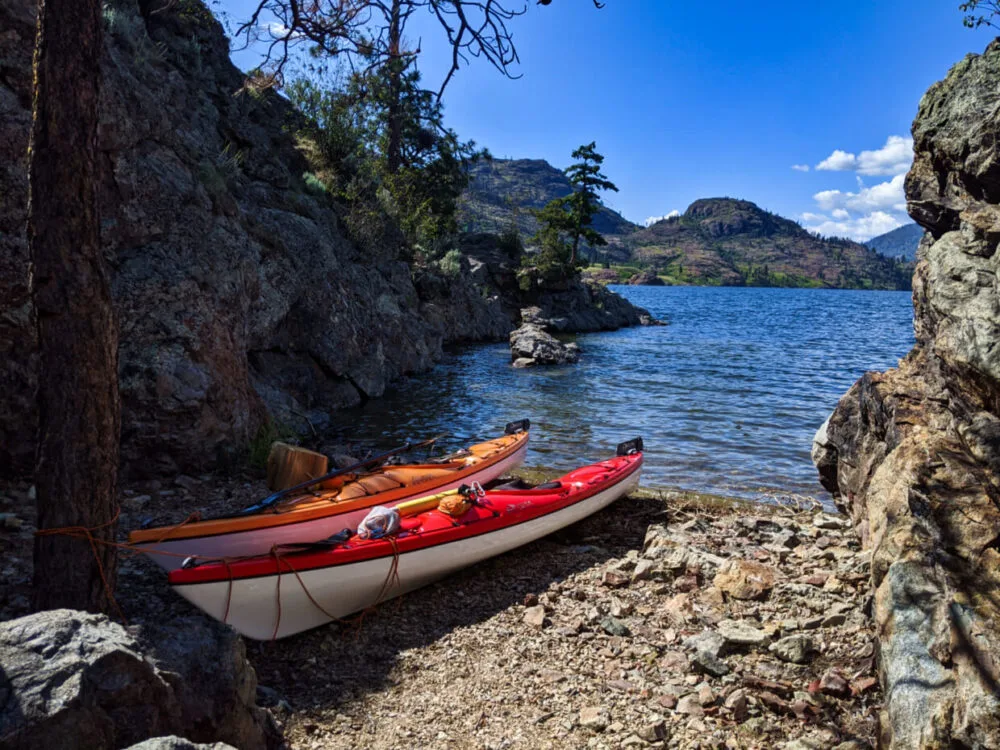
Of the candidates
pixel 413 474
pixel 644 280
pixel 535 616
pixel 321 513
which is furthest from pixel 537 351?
pixel 644 280

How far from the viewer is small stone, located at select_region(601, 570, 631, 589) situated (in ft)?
19.8

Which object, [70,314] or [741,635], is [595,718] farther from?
[70,314]

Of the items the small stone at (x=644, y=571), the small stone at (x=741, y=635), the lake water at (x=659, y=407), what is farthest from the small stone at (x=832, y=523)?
the small stone at (x=741, y=635)

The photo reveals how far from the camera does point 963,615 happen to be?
11.8 ft

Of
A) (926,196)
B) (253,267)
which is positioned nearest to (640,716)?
(926,196)

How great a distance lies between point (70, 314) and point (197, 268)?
613cm

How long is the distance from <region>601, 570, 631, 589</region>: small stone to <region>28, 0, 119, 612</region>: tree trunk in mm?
4137

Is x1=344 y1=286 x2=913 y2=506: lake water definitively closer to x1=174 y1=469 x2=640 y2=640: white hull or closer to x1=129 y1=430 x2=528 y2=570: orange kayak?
x1=129 y1=430 x2=528 y2=570: orange kayak

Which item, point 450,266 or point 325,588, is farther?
point 450,266

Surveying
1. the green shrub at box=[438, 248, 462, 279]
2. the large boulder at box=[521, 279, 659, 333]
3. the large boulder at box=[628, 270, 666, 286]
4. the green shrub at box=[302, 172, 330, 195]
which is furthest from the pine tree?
the large boulder at box=[628, 270, 666, 286]

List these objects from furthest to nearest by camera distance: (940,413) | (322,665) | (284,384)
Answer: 1. (284,384)
2. (940,413)
3. (322,665)

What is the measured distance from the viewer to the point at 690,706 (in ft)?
13.6

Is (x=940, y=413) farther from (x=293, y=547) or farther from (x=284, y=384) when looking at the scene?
(x=284, y=384)

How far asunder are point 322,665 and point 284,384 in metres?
9.32
